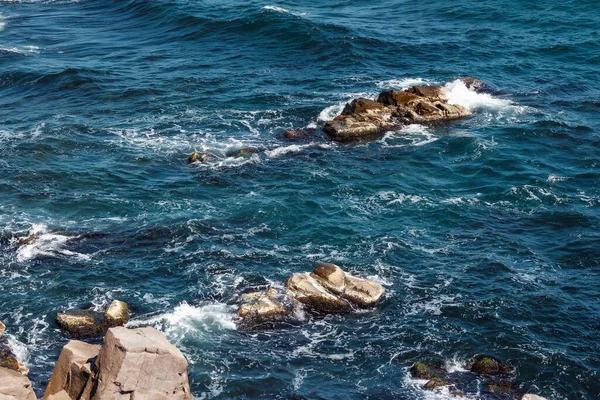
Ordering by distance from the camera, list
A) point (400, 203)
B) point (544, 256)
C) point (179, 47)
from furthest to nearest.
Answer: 1. point (179, 47)
2. point (400, 203)
3. point (544, 256)

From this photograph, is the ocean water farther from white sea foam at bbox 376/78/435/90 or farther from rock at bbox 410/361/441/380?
rock at bbox 410/361/441/380

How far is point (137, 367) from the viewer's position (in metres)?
34.6

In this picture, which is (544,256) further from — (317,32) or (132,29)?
(132,29)

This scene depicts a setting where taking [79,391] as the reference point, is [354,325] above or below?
below

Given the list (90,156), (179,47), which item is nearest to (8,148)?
(90,156)

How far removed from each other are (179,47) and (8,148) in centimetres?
3258

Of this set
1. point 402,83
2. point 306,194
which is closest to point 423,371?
point 306,194

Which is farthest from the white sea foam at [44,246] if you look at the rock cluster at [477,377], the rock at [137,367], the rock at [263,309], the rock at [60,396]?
the rock cluster at [477,377]

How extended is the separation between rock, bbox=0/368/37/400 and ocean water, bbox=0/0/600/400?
5.95 meters

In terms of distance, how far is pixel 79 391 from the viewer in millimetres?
36031

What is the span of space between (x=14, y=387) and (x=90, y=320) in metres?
12.7

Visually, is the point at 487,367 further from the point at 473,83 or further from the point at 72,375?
the point at 473,83

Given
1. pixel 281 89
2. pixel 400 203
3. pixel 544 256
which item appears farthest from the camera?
pixel 281 89

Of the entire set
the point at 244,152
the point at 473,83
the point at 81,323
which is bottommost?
the point at 81,323
